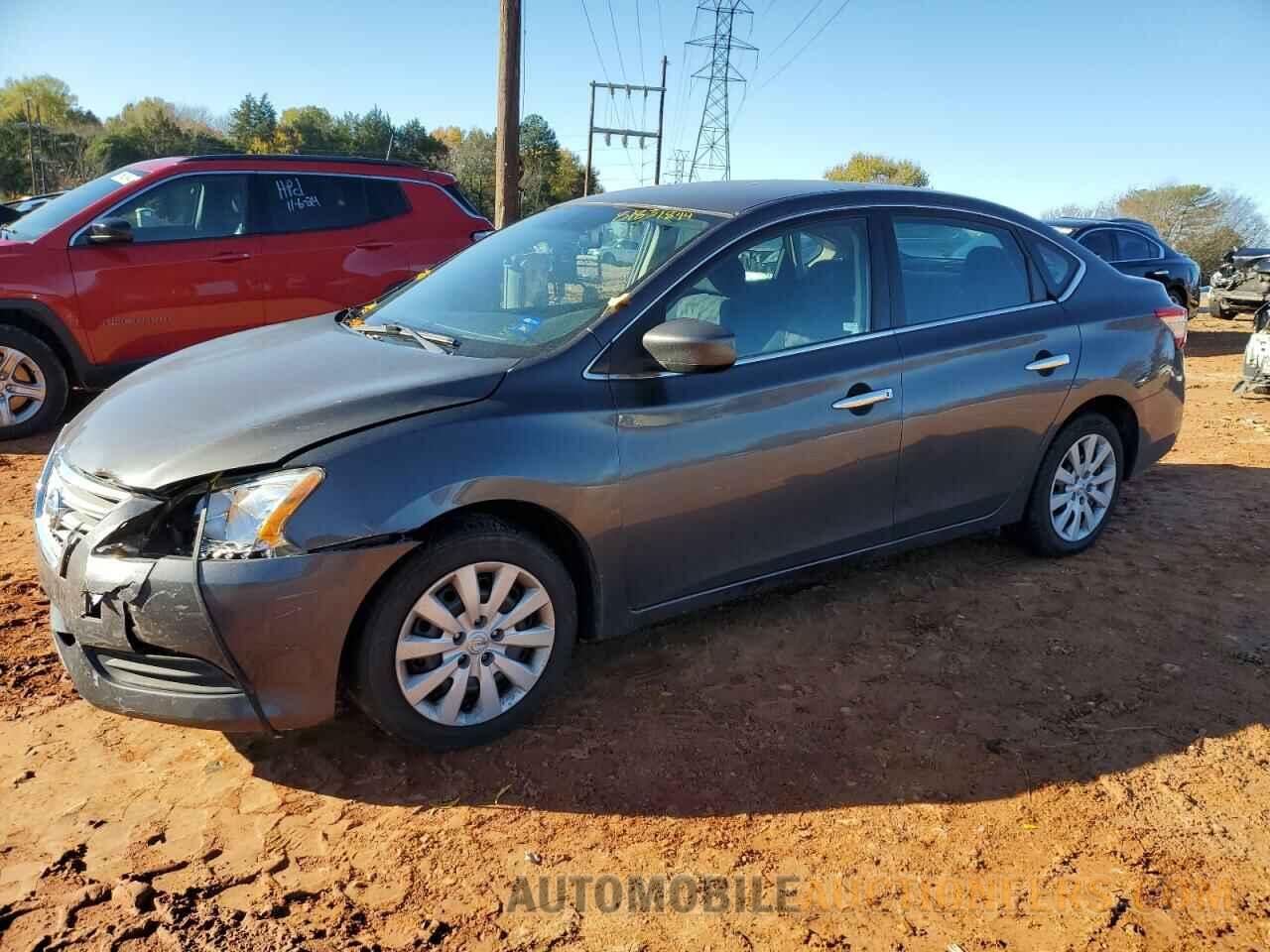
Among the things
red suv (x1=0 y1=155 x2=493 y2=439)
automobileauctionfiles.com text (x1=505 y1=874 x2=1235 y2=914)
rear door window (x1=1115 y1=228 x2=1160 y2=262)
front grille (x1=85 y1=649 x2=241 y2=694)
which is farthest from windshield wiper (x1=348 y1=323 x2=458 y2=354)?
rear door window (x1=1115 y1=228 x2=1160 y2=262)

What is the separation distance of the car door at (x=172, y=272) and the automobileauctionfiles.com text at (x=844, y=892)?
234 inches

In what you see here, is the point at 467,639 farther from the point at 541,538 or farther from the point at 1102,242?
the point at 1102,242

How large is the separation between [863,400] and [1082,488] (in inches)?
68.7

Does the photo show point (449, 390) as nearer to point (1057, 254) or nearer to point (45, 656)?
point (45, 656)

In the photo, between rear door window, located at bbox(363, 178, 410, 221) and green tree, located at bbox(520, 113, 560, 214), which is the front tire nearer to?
rear door window, located at bbox(363, 178, 410, 221)

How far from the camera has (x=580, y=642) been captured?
3953 millimetres

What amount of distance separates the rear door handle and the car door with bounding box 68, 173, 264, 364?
17.6 feet

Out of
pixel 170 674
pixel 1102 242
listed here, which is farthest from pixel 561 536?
pixel 1102 242

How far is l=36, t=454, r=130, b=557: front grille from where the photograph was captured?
2881 millimetres

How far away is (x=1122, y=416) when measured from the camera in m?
4.99

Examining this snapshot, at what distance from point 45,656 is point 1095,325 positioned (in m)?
4.79

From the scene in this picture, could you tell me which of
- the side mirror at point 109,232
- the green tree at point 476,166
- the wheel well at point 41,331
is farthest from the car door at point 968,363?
the green tree at point 476,166

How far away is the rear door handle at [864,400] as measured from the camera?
12.5ft

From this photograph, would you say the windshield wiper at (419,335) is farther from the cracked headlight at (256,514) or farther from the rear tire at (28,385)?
the rear tire at (28,385)
